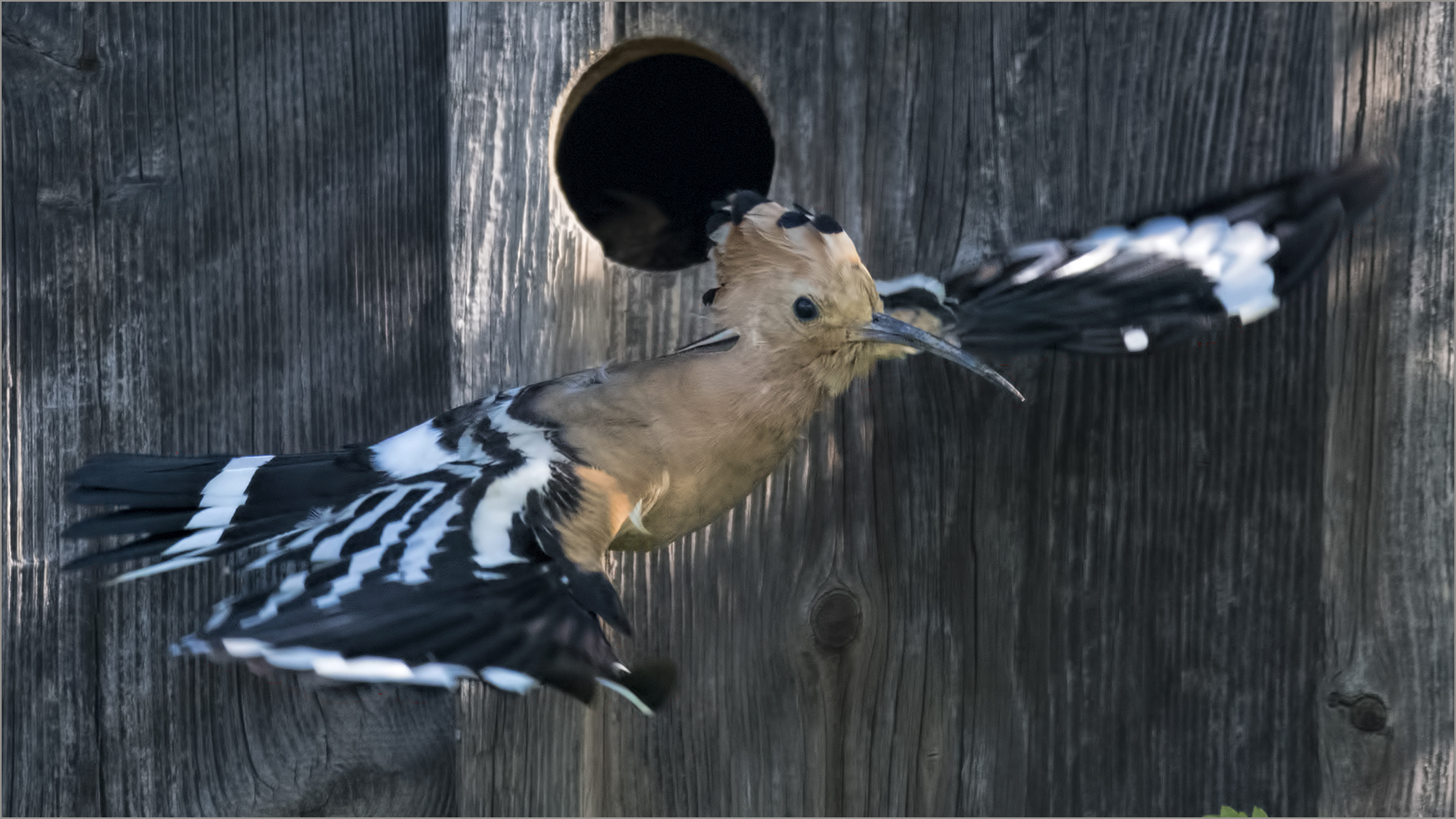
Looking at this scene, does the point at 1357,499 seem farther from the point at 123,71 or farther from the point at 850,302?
the point at 123,71

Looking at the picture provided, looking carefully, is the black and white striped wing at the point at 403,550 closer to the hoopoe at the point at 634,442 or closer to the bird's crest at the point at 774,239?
the hoopoe at the point at 634,442

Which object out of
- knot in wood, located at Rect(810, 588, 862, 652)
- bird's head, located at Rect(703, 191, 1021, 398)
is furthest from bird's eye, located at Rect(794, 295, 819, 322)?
knot in wood, located at Rect(810, 588, 862, 652)

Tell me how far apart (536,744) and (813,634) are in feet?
1.39

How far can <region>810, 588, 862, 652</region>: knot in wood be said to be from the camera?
75.0 inches

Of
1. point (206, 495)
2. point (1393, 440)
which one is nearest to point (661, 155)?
point (206, 495)

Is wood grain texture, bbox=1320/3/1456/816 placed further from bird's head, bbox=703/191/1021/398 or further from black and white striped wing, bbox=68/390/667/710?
black and white striped wing, bbox=68/390/667/710

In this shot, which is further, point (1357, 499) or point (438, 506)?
point (1357, 499)

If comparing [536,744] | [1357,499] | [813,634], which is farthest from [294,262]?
[1357,499]

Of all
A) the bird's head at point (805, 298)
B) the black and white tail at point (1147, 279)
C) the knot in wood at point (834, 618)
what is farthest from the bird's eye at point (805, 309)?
the knot in wood at point (834, 618)

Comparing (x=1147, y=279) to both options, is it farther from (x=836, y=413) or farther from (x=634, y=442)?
(x=634, y=442)

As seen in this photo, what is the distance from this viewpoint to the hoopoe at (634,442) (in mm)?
1405

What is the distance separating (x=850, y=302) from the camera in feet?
5.37

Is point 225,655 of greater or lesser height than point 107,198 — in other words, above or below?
below

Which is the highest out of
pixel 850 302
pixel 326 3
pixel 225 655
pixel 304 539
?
pixel 326 3
